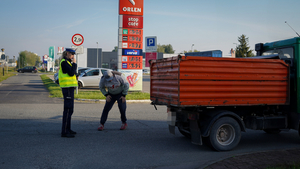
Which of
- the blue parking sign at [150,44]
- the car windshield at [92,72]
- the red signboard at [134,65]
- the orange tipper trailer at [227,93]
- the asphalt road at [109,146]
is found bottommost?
the asphalt road at [109,146]

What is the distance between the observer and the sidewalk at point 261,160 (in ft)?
14.4

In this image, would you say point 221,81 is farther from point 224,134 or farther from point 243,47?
point 243,47

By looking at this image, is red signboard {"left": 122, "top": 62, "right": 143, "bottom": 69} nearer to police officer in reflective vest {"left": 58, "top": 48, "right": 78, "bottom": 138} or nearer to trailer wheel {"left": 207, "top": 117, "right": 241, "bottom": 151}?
police officer in reflective vest {"left": 58, "top": 48, "right": 78, "bottom": 138}

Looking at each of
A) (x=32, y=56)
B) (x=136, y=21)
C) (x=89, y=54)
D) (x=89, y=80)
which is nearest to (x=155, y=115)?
(x=136, y=21)

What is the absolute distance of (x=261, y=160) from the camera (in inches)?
186

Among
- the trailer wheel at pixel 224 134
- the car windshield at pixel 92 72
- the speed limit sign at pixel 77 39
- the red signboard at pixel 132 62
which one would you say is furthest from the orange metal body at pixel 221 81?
the car windshield at pixel 92 72

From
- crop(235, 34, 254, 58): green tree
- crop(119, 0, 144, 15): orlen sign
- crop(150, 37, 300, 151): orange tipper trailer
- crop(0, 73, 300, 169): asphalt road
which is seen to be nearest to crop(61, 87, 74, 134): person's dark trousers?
crop(0, 73, 300, 169): asphalt road

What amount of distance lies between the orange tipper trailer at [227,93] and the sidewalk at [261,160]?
639mm

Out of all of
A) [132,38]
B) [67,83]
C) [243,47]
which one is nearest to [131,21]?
[132,38]

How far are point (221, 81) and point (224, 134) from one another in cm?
111

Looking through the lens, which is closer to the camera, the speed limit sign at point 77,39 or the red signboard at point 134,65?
the speed limit sign at point 77,39

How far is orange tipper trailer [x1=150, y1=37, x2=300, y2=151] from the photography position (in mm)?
5078

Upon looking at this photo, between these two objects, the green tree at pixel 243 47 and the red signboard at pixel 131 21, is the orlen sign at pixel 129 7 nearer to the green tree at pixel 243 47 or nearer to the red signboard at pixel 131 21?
the red signboard at pixel 131 21

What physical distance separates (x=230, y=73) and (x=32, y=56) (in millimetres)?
141743
